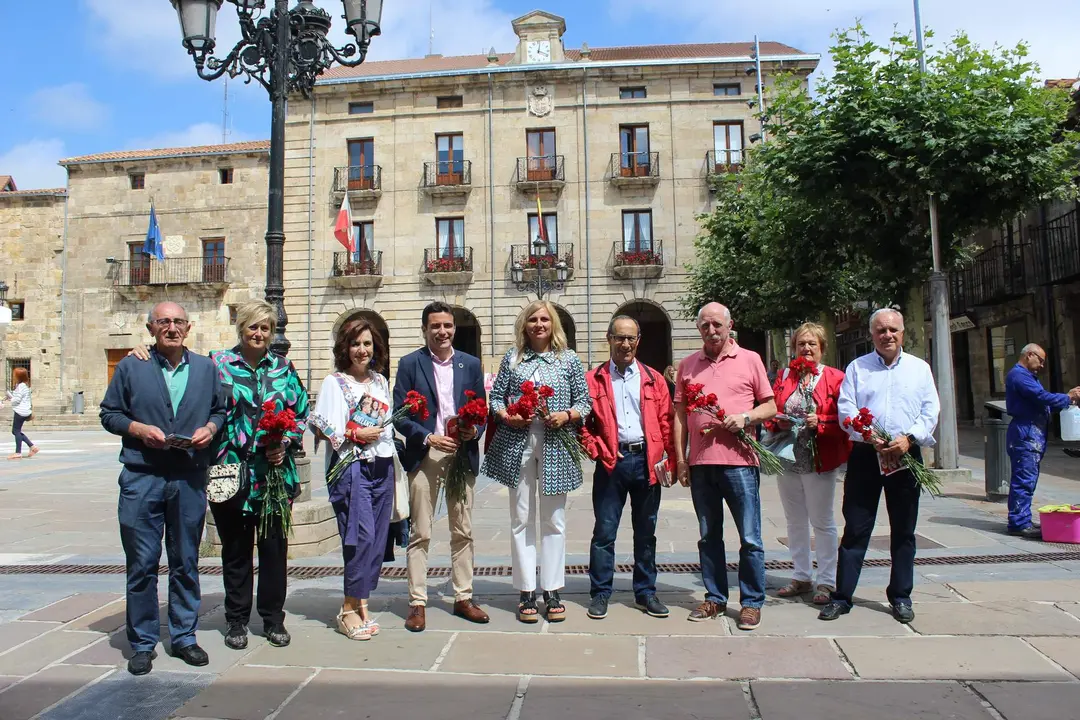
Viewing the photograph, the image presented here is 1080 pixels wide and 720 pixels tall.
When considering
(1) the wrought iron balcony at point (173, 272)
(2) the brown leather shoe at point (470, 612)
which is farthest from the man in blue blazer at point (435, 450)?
(1) the wrought iron balcony at point (173, 272)

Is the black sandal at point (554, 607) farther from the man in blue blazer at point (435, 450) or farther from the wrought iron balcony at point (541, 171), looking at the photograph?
the wrought iron balcony at point (541, 171)

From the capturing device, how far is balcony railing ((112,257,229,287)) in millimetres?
31609

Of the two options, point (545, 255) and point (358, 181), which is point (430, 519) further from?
point (358, 181)

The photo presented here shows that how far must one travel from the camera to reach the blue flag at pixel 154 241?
30047mm

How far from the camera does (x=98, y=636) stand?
4055 millimetres

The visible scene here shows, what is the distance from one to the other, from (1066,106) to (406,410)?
11.0m

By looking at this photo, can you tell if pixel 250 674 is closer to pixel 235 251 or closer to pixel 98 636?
pixel 98 636

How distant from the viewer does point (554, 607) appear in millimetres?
4344

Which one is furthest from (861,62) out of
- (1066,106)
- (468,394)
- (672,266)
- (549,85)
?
(549,85)

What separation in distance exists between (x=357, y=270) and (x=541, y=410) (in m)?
24.5

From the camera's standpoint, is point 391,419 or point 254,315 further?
point 391,419

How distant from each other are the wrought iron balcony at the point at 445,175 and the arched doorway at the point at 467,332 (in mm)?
4363

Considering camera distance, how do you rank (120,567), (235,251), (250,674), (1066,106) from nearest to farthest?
(250,674) → (120,567) → (1066,106) → (235,251)

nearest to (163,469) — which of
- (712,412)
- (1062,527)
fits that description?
(712,412)
